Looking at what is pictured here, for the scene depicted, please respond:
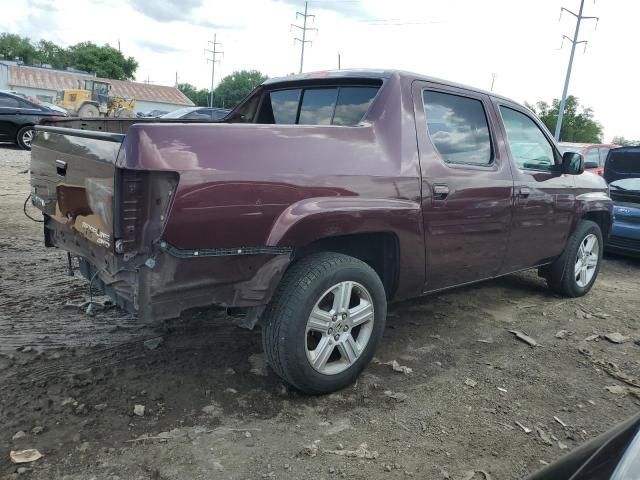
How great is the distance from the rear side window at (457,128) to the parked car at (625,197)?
4288mm

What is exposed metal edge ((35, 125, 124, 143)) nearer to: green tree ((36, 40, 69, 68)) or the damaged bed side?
the damaged bed side

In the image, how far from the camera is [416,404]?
9.78ft

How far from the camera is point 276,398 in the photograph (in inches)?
116

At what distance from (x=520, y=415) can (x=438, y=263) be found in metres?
1.09

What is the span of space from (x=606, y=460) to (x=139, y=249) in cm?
198

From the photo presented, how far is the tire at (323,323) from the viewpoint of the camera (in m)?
2.77

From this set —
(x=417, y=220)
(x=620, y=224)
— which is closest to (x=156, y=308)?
(x=417, y=220)

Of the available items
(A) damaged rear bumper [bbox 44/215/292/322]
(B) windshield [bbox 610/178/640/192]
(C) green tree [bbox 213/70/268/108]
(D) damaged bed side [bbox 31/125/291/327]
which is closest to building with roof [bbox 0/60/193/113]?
(C) green tree [bbox 213/70/268/108]

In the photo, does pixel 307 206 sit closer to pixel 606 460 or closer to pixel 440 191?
pixel 440 191

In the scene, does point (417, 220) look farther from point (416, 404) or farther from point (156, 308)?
A: point (156, 308)

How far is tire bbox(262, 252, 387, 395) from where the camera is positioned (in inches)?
109

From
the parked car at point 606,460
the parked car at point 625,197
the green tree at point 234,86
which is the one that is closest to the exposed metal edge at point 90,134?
the parked car at point 606,460

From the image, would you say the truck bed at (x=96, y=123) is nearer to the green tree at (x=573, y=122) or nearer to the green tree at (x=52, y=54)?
the green tree at (x=573, y=122)

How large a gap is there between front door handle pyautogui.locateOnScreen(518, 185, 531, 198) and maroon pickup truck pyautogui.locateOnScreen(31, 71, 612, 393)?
0.06 feet
